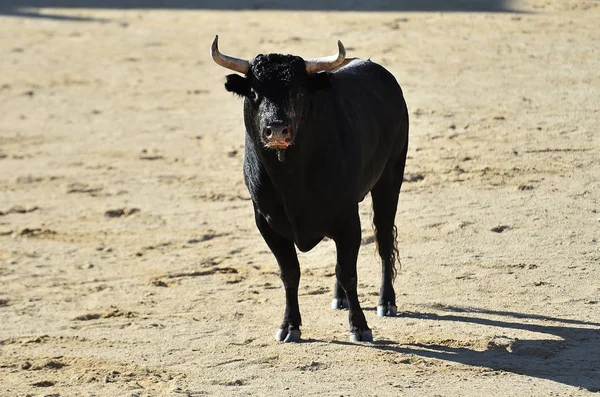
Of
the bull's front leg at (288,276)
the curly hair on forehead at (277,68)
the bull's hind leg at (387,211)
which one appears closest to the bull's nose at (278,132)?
the curly hair on forehead at (277,68)

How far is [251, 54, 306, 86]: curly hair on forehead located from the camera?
23.4 feet

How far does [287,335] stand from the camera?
7.82 metres

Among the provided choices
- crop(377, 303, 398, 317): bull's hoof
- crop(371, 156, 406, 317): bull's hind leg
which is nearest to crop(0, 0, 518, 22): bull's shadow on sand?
crop(371, 156, 406, 317): bull's hind leg

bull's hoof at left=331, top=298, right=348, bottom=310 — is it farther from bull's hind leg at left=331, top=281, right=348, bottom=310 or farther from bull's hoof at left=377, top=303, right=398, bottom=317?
bull's hoof at left=377, top=303, right=398, bottom=317

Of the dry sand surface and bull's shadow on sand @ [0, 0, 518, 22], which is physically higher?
bull's shadow on sand @ [0, 0, 518, 22]

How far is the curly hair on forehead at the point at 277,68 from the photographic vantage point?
281 inches

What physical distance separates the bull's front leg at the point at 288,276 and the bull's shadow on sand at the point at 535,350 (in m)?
0.50

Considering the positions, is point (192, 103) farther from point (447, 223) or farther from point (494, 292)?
point (494, 292)

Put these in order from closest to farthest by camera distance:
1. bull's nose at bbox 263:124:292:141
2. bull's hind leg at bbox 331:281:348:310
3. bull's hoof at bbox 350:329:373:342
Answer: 1. bull's nose at bbox 263:124:292:141
2. bull's hoof at bbox 350:329:373:342
3. bull's hind leg at bbox 331:281:348:310

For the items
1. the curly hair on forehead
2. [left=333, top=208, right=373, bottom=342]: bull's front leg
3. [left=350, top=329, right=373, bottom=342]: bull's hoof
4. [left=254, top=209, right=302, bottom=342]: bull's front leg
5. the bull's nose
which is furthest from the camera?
[left=254, top=209, right=302, bottom=342]: bull's front leg

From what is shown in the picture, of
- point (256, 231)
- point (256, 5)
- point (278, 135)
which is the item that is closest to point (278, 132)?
point (278, 135)

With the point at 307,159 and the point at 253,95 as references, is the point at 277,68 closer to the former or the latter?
the point at 253,95

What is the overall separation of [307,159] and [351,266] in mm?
720

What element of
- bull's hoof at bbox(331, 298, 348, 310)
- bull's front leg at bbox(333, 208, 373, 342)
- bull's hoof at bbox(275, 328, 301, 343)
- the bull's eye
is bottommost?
bull's hoof at bbox(331, 298, 348, 310)
